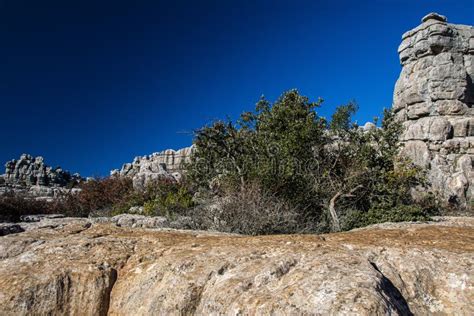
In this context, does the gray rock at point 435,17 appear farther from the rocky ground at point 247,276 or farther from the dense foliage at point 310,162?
the rocky ground at point 247,276

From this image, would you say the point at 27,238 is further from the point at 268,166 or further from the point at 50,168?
the point at 50,168

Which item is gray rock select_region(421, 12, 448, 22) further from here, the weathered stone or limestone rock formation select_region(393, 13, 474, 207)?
the weathered stone

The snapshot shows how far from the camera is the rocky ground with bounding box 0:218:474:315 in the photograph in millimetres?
2379

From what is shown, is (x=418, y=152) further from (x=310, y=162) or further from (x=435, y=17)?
(x=435, y=17)

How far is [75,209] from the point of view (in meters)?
21.7

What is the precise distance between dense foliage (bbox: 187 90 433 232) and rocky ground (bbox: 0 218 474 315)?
8165 mm

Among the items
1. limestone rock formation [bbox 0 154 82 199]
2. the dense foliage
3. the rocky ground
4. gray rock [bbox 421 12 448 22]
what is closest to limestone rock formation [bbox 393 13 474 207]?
gray rock [bbox 421 12 448 22]

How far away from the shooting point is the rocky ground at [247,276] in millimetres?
2379

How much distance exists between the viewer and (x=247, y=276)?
2.70 meters

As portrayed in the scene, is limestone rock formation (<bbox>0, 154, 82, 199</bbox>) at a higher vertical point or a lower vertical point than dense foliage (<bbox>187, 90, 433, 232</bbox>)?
higher

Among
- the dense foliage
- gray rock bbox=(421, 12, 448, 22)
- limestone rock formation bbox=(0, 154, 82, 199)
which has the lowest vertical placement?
the dense foliage

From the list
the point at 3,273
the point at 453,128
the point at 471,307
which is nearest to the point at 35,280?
the point at 3,273

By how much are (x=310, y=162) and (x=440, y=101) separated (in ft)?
56.9

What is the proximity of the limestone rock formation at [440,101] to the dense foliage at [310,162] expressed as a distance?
5485 mm
